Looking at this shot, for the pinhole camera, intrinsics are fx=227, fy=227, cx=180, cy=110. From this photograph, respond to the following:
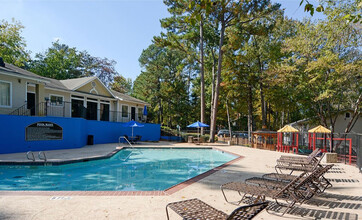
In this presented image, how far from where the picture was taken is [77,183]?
7.44 m

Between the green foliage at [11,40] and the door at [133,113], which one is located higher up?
the green foliage at [11,40]

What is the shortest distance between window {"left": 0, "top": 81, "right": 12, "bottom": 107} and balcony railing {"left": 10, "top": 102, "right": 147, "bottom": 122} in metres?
0.64

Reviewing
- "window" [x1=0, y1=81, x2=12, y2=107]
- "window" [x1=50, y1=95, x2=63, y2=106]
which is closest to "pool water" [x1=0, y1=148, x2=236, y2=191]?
"window" [x1=0, y1=81, x2=12, y2=107]

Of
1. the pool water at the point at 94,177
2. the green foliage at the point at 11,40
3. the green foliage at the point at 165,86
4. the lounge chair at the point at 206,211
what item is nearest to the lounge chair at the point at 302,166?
the pool water at the point at 94,177

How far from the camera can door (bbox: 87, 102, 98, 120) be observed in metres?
20.8

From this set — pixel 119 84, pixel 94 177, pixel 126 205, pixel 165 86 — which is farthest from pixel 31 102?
pixel 119 84

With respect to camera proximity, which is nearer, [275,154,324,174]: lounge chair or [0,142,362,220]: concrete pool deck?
[0,142,362,220]: concrete pool deck

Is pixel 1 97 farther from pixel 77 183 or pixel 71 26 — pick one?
pixel 77 183

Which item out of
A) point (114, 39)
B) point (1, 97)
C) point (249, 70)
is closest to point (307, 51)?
point (249, 70)

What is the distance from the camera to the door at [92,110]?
2082 centimetres

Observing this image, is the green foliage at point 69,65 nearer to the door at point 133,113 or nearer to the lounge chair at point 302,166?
the door at point 133,113

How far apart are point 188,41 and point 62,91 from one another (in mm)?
14451

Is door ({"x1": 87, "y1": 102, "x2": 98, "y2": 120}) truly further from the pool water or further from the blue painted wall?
the pool water

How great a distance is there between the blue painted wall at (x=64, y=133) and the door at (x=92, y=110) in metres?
1.86
